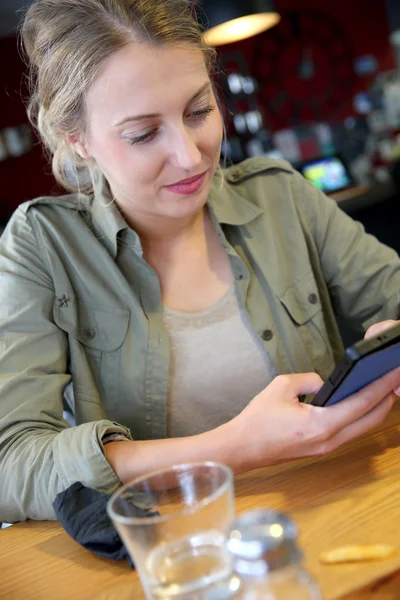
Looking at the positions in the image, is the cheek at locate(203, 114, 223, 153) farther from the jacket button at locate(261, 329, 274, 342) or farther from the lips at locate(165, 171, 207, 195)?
the jacket button at locate(261, 329, 274, 342)

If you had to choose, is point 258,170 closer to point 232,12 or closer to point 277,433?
point 277,433

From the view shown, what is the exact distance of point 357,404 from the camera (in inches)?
45.9

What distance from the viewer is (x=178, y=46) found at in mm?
1487

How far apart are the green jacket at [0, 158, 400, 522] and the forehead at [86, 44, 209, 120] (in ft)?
1.03

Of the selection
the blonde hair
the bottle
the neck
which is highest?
the blonde hair

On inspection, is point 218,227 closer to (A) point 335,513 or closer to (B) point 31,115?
(B) point 31,115

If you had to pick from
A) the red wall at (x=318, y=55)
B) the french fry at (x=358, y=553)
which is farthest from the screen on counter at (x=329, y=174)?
the french fry at (x=358, y=553)

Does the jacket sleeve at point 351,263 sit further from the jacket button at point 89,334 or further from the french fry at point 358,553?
the french fry at point 358,553

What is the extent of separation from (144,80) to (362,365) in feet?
2.35

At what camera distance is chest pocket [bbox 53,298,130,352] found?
5.47ft

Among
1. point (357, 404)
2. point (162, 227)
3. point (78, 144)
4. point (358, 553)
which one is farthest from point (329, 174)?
point (358, 553)

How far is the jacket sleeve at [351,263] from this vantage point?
1.81 meters

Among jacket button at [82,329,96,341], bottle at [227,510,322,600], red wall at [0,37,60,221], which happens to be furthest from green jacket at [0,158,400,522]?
red wall at [0,37,60,221]

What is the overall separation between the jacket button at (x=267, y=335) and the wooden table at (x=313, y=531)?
475 mm
